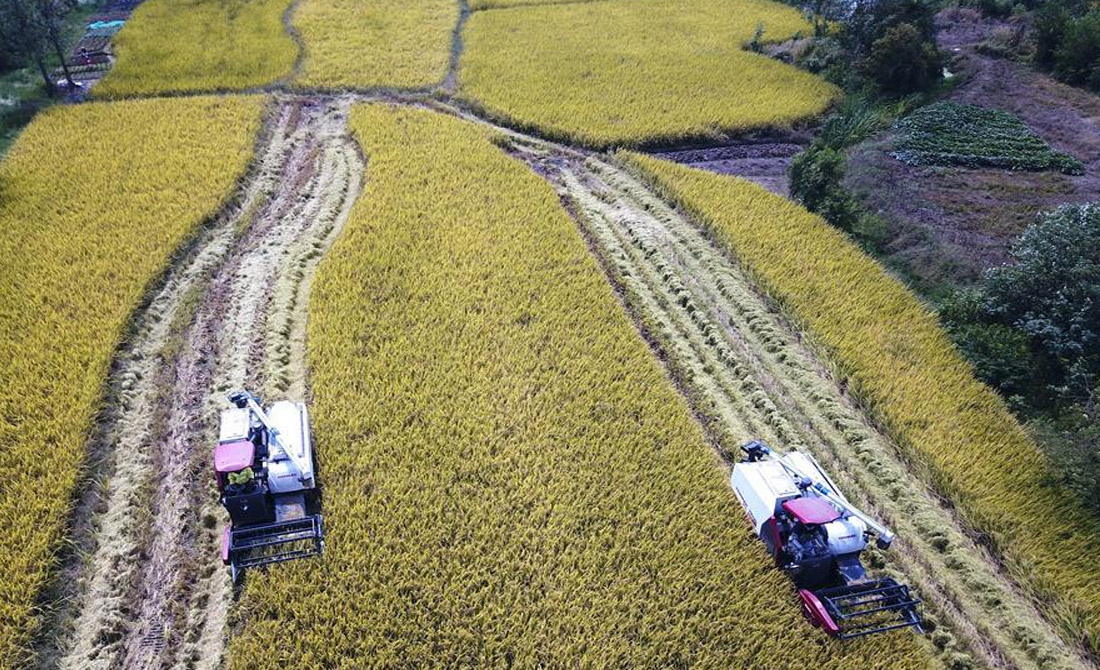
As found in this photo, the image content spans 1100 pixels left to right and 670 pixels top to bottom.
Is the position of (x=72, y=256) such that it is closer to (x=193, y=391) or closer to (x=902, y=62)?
(x=193, y=391)

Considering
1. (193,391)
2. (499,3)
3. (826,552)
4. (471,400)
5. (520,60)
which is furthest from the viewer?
(499,3)

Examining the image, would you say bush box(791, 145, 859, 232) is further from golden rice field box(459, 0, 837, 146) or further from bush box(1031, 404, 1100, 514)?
bush box(1031, 404, 1100, 514)

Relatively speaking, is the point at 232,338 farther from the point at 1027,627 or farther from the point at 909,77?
the point at 909,77

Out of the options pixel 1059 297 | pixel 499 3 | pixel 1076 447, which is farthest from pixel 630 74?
pixel 1076 447

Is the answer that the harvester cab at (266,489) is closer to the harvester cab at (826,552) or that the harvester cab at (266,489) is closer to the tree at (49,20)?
the harvester cab at (826,552)

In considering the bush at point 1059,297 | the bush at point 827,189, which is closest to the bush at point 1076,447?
the bush at point 1059,297

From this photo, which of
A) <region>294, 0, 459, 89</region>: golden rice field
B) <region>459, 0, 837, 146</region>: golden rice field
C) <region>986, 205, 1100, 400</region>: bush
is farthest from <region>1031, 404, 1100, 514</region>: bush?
<region>294, 0, 459, 89</region>: golden rice field
